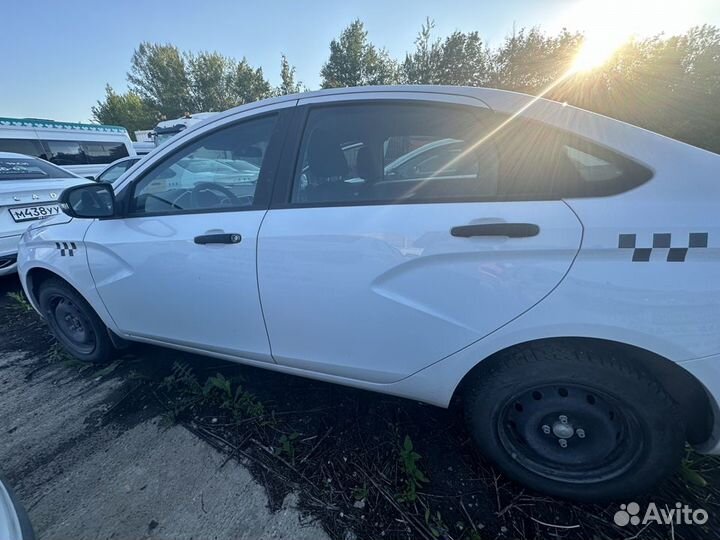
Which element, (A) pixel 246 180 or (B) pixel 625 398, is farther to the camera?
(A) pixel 246 180

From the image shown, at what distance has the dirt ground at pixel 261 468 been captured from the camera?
144 centimetres

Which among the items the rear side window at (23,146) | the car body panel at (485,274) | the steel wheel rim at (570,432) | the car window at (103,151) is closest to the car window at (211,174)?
the car body panel at (485,274)

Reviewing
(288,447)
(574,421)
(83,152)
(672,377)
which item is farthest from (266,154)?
(83,152)

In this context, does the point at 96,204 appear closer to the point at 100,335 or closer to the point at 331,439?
the point at 100,335

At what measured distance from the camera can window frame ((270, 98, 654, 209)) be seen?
1.13 m

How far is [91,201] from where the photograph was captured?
1947 millimetres

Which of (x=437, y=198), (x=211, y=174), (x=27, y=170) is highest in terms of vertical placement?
(x=27, y=170)

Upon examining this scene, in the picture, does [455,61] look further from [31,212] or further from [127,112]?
[127,112]

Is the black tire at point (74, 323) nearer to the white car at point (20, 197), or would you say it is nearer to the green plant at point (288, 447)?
the green plant at point (288, 447)

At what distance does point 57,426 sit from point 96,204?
147 cm

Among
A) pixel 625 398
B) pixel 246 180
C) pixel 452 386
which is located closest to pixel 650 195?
pixel 625 398

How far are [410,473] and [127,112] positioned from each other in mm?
45031

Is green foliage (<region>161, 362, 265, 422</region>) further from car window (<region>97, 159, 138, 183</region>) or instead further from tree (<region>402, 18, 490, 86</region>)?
tree (<region>402, 18, 490, 86</region>)

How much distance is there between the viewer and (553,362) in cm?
126
